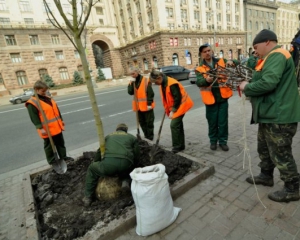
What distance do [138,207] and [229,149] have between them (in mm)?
2667

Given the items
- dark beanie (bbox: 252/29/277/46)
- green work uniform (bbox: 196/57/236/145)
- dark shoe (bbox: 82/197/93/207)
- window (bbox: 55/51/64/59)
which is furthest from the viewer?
window (bbox: 55/51/64/59)

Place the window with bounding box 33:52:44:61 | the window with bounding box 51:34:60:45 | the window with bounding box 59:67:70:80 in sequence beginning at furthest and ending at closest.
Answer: the window with bounding box 59:67:70:80
the window with bounding box 51:34:60:45
the window with bounding box 33:52:44:61

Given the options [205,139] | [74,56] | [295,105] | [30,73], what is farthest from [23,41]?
[295,105]

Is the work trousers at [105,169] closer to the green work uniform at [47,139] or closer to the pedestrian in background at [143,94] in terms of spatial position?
the green work uniform at [47,139]

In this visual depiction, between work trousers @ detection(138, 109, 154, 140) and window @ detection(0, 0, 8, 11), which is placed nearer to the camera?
work trousers @ detection(138, 109, 154, 140)

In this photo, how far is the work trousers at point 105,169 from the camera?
2672 mm

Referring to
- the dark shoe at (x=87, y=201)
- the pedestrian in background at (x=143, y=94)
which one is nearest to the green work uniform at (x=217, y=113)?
the pedestrian in background at (x=143, y=94)

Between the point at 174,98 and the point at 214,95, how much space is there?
Answer: 2.54 feet

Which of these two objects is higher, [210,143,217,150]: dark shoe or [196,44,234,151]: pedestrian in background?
[196,44,234,151]: pedestrian in background

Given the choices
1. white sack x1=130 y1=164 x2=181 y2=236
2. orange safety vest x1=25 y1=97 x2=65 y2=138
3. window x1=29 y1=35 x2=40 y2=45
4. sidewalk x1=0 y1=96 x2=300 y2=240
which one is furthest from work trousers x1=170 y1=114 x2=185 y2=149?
window x1=29 y1=35 x2=40 y2=45

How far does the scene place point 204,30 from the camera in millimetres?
41688

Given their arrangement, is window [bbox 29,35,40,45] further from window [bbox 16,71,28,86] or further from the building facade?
window [bbox 16,71,28,86]

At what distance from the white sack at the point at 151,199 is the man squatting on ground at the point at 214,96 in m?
2.11

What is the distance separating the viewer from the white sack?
2.18 metres
